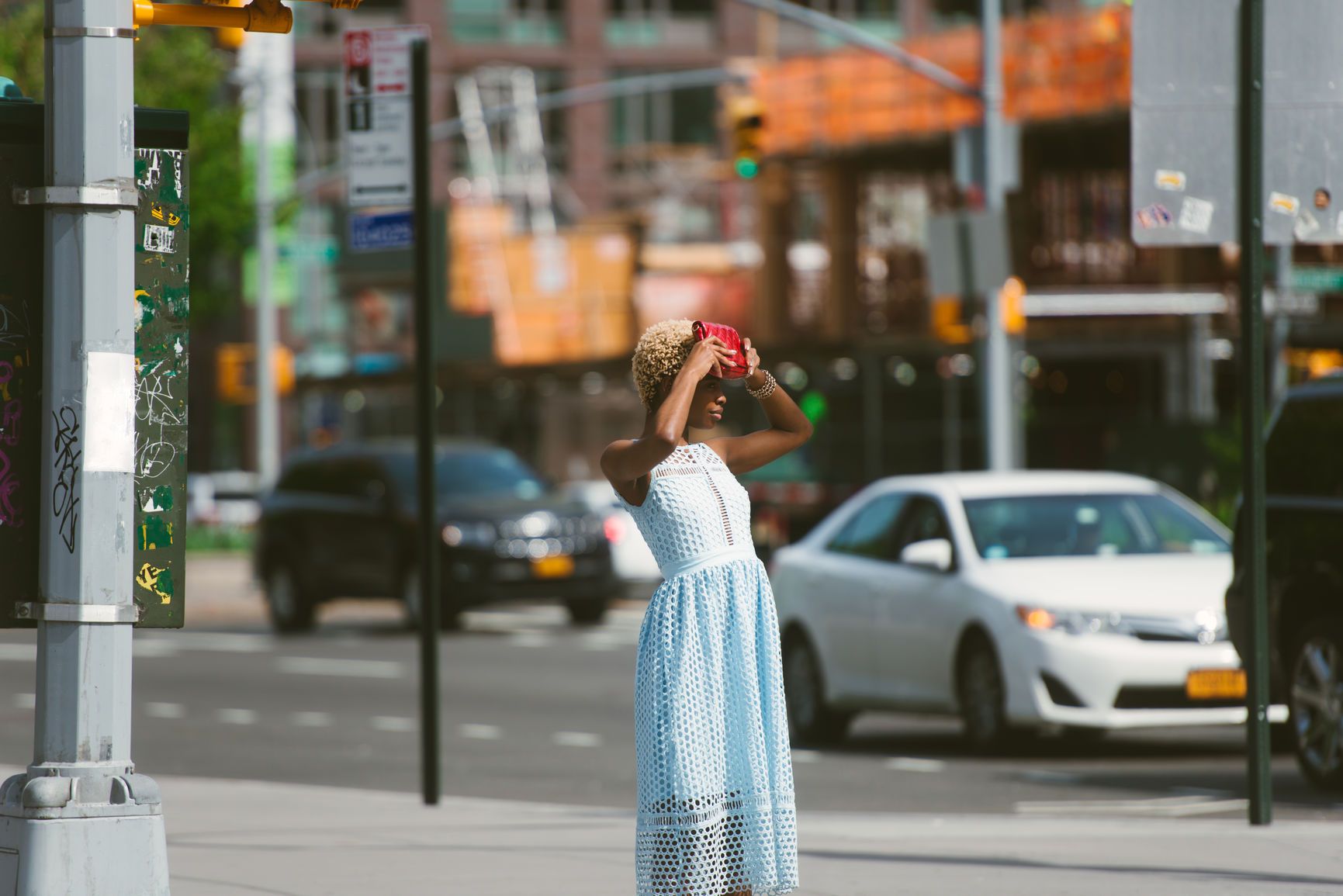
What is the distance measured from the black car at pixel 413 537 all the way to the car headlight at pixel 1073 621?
11066 mm

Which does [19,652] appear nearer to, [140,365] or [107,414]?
[140,365]

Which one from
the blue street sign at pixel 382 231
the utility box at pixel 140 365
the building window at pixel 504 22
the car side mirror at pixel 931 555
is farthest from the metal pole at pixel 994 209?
the building window at pixel 504 22

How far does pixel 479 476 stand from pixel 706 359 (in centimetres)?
1901

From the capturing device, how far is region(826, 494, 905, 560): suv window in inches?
545

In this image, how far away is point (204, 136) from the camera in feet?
131

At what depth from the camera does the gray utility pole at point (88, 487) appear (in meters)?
6.14

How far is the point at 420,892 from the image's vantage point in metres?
7.67

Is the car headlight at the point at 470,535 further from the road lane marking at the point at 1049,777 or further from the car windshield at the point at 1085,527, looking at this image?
the road lane marking at the point at 1049,777

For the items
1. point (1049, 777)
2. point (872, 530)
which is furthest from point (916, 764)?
point (872, 530)

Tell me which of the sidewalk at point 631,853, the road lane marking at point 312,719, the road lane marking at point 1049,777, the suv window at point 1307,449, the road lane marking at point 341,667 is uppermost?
the suv window at point 1307,449

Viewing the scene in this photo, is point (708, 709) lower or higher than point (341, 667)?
higher

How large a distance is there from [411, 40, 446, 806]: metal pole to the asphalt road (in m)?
1.53

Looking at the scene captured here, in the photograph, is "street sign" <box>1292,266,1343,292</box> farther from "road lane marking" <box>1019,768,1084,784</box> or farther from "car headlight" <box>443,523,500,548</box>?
"road lane marking" <box>1019,768,1084,784</box>

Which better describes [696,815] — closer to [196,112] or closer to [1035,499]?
[1035,499]
